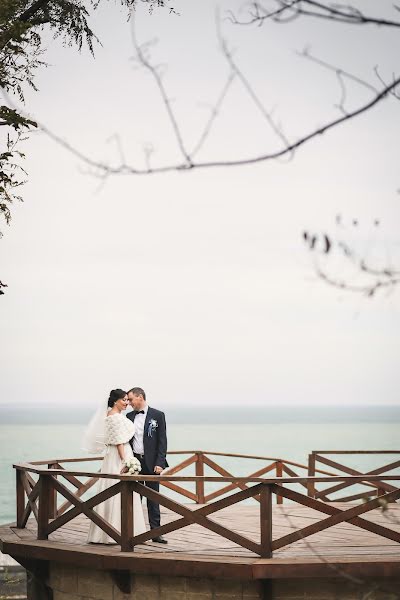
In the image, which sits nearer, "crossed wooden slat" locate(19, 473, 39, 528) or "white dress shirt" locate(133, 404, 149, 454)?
"crossed wooden slat" locate(19, 473, 39, 528)

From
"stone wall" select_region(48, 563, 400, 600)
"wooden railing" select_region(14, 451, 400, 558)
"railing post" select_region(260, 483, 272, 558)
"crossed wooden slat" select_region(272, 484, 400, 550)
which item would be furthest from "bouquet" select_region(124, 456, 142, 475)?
"crossed wooden slat" select_region(272, 484, 400, 550)

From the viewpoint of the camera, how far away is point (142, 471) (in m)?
11.3

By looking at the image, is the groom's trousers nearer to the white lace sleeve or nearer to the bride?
the bride

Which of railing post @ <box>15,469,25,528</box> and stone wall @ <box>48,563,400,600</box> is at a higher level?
railing post @ <box>15,469,25,528</box>

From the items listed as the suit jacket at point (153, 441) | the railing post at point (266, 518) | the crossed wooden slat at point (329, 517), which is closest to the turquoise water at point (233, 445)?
the suit jacket at point (153, 441)

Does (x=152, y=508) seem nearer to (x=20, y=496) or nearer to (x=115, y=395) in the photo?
(x=115, y=395)

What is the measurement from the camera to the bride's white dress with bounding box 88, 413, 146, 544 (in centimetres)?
1052

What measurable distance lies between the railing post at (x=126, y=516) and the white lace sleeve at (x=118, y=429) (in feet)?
2.34

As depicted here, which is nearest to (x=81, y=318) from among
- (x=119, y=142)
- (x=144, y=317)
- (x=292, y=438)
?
(x=144, y=317)

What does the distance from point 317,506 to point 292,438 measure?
109 meters

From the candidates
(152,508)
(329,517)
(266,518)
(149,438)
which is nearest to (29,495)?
(152,508)

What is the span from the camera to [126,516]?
32.8ft

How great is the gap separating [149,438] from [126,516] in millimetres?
1362

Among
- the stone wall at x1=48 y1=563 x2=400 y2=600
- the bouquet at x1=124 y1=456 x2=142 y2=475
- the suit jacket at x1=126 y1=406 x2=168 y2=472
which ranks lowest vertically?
the stone wall at x1=48 y1=563 x2=400 y2=600
